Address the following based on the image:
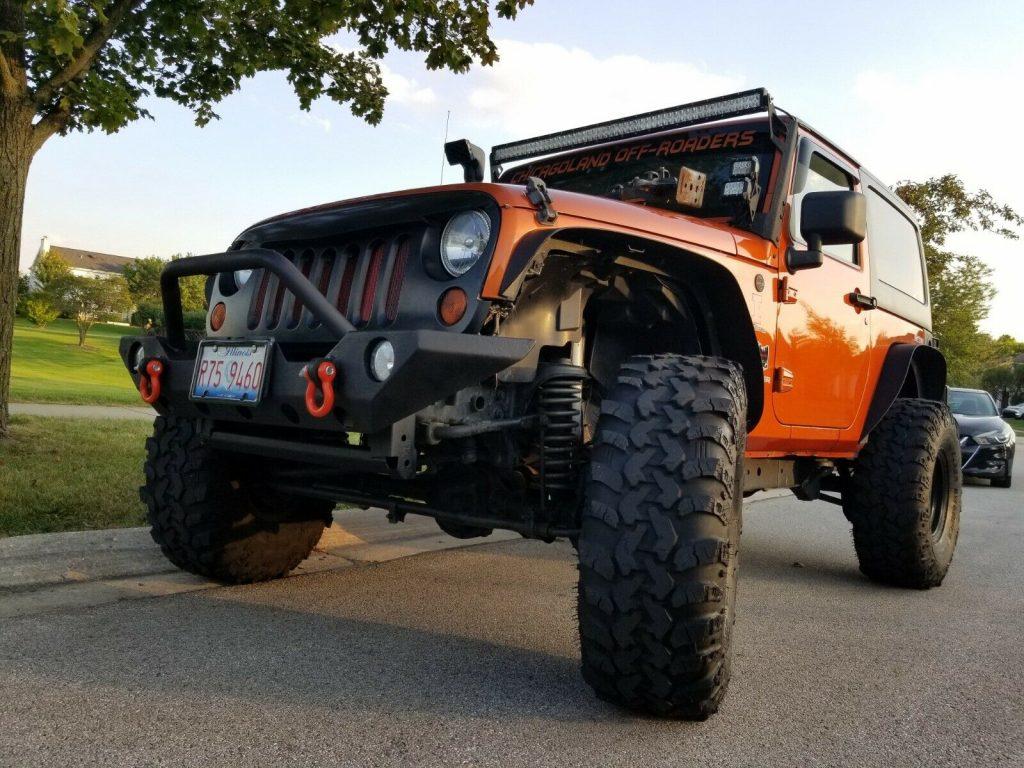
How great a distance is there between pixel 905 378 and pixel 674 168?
195 cm

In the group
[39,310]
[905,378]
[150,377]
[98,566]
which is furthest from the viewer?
[39,310]

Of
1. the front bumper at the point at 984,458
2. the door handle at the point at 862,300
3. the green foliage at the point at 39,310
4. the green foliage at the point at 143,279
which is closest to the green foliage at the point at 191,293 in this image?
the door handle at the point at 862,300

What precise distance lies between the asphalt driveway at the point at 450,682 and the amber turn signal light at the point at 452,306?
3.87 ft

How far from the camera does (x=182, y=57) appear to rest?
7816mm

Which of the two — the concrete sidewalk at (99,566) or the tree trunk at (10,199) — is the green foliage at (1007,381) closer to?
the tree trunk at (10,199)

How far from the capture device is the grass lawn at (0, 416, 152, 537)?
15.7 ft

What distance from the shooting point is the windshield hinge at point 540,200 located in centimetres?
259

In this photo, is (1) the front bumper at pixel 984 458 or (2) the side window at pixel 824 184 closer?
(2) the side window at pixel 824 184

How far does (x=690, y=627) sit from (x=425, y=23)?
6.46 m

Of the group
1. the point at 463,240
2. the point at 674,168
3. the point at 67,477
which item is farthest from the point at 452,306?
the point at 67,477

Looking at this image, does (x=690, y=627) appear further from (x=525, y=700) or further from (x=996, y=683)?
(x=996, y=683)

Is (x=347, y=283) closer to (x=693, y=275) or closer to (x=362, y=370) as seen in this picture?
(x=362, y=370)

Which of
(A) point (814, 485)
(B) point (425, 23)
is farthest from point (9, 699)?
(B) point (425, 23)

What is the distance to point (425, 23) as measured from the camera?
7.46m
